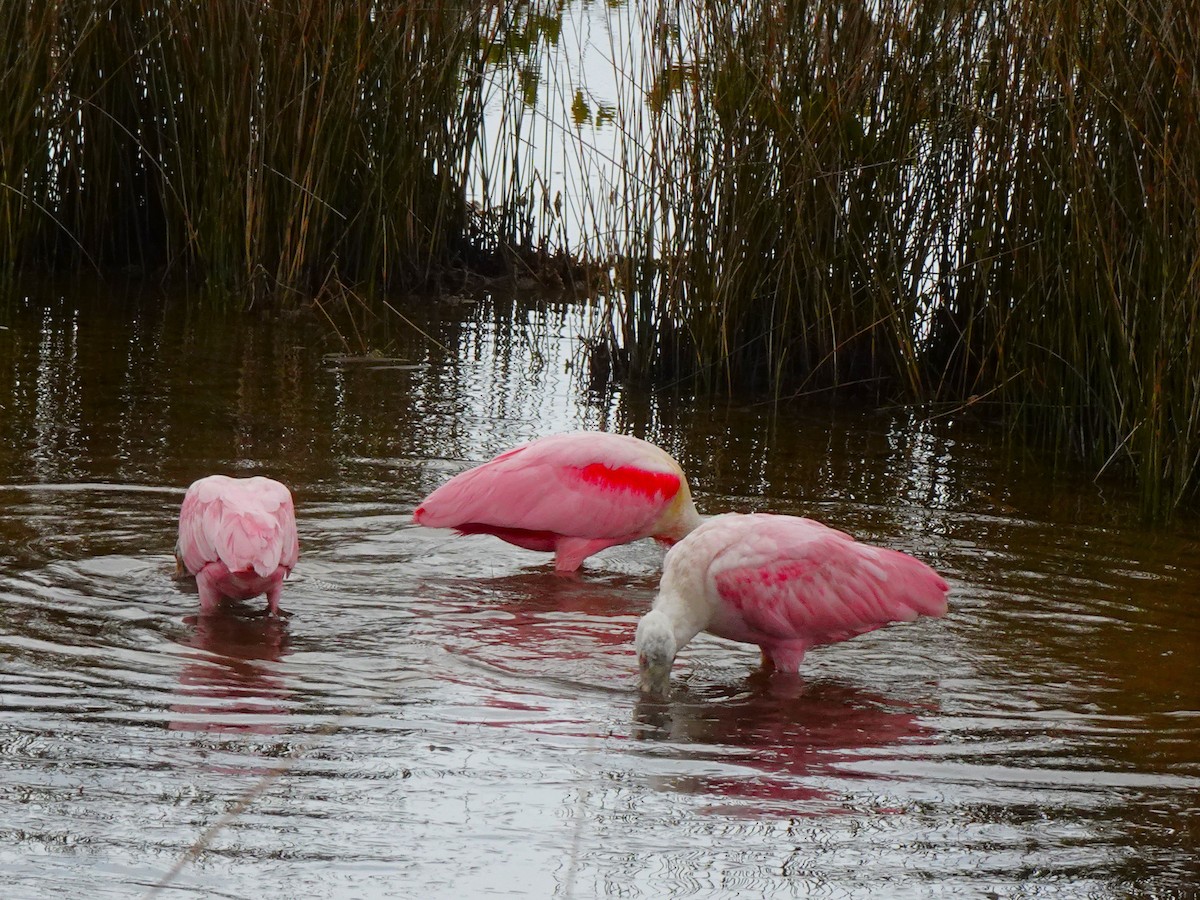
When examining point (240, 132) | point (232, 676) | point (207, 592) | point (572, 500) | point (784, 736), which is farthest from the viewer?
point (240, 132)

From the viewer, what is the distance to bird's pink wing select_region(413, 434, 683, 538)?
569 centimetres

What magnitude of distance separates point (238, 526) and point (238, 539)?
5cm

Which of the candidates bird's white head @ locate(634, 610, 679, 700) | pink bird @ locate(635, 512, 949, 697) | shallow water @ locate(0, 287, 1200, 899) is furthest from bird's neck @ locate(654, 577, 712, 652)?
bird's white head @ locate(634, 610, 679, 700)

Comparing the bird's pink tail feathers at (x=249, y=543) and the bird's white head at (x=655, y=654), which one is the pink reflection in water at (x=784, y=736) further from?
the bird's pink tail feathers at (x=249, y=543)

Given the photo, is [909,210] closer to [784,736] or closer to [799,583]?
[799,583]

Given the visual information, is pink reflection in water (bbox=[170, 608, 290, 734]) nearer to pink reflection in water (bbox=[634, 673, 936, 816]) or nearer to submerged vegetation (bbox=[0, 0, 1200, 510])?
pink reflection in water (bbox=[634, 673, 936, 816])

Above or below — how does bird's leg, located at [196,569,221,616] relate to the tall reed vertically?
below

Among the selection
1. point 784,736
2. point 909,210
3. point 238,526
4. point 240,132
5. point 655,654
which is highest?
point 240,132

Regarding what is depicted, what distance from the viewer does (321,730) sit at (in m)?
3.85

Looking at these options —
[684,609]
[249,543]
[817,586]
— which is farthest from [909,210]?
[249,543]

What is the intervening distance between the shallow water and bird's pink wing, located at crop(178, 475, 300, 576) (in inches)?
8.0

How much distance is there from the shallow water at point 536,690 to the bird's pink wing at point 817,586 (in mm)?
145

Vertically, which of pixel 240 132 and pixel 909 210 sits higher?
pixel 240 132

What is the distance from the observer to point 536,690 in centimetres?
432
